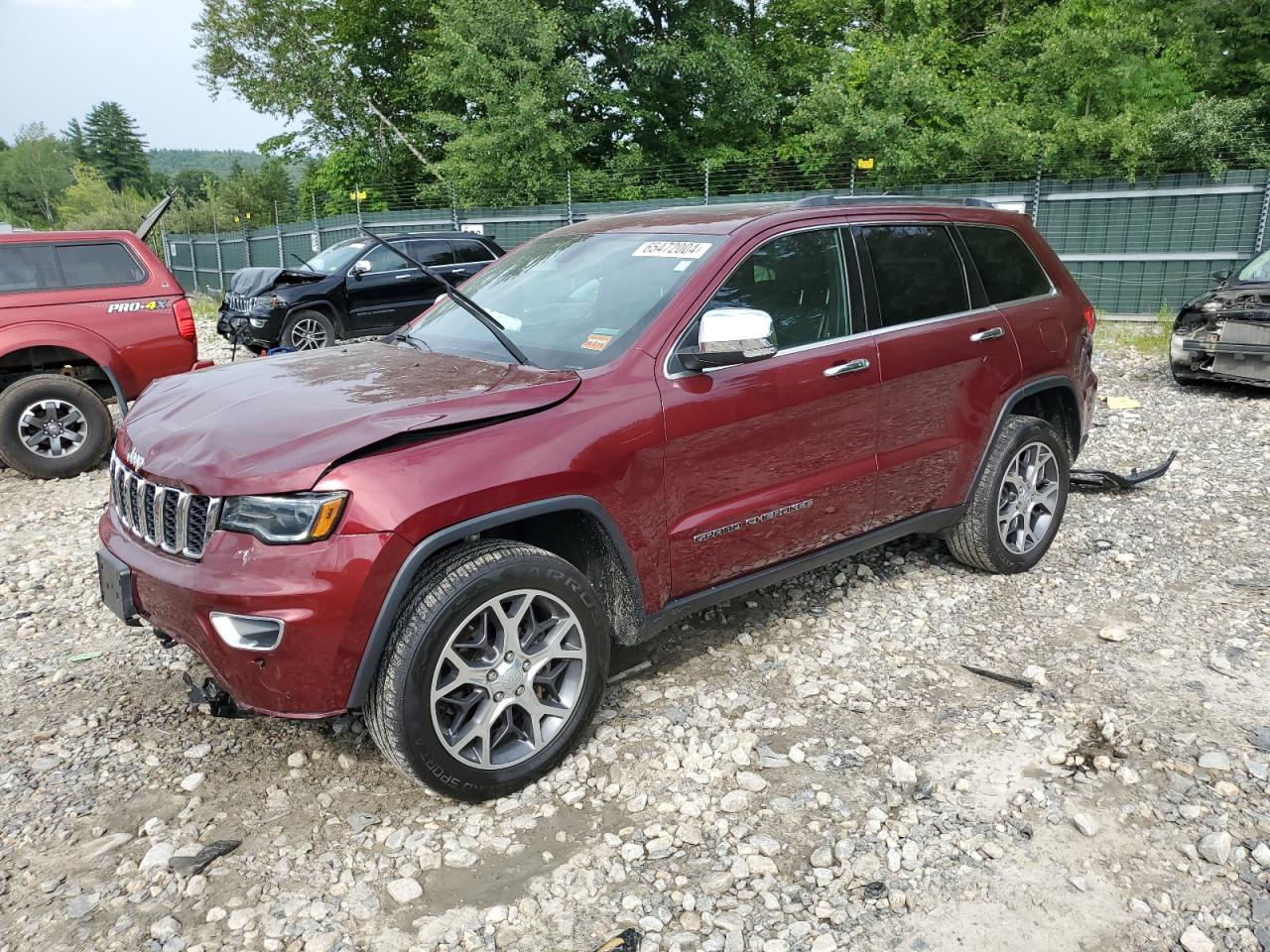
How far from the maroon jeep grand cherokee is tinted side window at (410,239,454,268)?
31.5 ft

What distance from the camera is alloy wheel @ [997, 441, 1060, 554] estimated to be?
4.70 m

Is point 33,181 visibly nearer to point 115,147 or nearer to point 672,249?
point 115,147

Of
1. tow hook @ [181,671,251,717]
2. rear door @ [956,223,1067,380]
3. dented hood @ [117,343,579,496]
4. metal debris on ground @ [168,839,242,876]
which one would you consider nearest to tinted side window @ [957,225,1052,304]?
rear door @ [956,223,1067,380]

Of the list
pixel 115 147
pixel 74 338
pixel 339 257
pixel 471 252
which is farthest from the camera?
pixel 115 147

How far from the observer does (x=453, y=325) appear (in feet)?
13.1

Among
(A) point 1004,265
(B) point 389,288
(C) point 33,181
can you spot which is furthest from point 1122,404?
(C) point 33,181

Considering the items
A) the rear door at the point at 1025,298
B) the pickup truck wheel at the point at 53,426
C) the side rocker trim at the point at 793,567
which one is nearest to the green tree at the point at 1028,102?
the rear door at the point at 1025,298

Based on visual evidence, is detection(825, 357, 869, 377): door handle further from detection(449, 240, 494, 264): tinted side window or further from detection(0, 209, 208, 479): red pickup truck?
detection(449, 240, 494, 264): tinted side window

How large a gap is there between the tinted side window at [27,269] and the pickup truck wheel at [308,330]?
4.93 metres

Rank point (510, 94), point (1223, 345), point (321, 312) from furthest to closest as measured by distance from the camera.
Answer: point (510, 94), point (321, 312), point (1223, 345)

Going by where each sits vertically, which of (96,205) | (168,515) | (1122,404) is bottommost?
(1122,404)

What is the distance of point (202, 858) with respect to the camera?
2.80 meters

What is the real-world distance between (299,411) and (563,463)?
86 centimetres

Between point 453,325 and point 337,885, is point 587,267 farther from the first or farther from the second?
point 337,885
